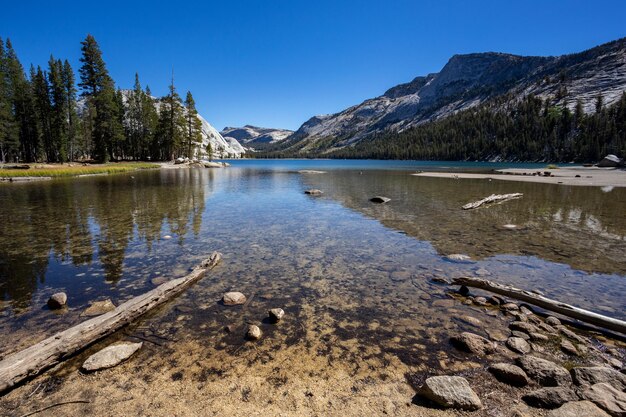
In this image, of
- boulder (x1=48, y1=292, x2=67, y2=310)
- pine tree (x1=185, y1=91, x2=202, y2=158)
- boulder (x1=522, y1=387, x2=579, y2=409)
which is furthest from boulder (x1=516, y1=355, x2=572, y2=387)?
pine tree (x1=185, y1=91, x2=202, y2=158)

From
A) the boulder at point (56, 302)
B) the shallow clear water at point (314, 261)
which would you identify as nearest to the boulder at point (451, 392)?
the shallow clear water at point (314, 261)


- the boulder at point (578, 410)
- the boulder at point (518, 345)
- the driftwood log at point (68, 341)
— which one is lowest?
Answer: the boulder at point (518, 345)

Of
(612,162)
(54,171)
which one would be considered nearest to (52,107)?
(54,171)

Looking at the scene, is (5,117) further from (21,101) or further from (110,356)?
(110,356)

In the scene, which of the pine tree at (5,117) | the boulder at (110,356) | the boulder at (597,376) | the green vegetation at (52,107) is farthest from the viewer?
the green vegetation at (52,107)

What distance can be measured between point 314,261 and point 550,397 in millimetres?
8936

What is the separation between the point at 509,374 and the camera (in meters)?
5.66

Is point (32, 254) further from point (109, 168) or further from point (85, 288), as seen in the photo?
point (109, 168)

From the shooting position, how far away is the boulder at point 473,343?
6654mm

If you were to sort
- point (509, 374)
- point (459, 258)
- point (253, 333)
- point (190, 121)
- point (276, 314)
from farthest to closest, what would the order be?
point (190, 121)
point (459, 258)
point (276, 314)
point (253, 333)
point (509, 374)

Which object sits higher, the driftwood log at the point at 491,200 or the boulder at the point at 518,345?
the driftwood log at the point at 491,200

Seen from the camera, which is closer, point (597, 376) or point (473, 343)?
point (597, 376)

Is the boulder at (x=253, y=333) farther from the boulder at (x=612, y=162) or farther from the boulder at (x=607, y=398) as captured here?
the boulder at (x=612, y=162)

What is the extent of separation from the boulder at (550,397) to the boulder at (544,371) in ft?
1.18
